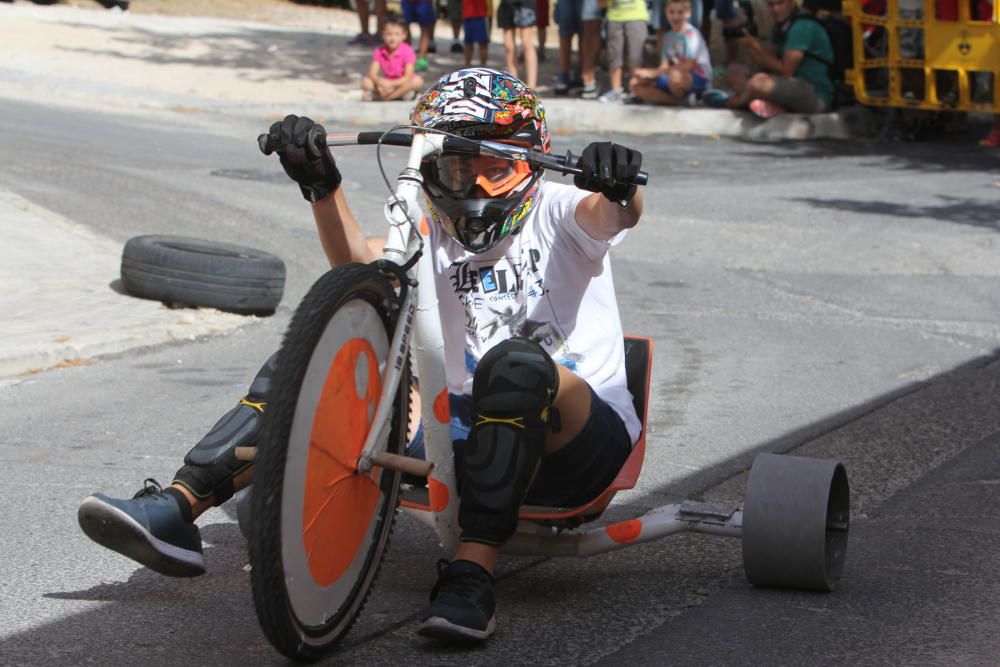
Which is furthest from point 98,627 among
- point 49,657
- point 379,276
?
point 379,276

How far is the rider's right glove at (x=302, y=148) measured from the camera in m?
3.41

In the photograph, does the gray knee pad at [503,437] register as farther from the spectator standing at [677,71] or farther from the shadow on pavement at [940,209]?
the spectator standing at [677,71]

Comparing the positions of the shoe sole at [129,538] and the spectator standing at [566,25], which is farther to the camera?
the spectator standing at [566,25]

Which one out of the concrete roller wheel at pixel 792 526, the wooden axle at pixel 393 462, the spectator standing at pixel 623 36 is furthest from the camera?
the spectator standing at pixel 623 36

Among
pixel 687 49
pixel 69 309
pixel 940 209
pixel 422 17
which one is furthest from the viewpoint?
pixel 422 17

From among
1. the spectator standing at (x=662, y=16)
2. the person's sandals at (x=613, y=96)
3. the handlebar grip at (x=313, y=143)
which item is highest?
the spectator standing at (x=662, y=16)

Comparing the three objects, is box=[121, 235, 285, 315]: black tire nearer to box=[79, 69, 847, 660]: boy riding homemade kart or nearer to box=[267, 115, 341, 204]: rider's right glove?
box=[79, 69, 847, 660]: boy riding homemade kart

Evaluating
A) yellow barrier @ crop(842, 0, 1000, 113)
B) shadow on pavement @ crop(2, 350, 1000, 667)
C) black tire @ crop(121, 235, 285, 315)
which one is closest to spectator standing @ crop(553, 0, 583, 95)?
yellow barrier @ crop(842, 0, 1000, 113)

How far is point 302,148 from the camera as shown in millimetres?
3445

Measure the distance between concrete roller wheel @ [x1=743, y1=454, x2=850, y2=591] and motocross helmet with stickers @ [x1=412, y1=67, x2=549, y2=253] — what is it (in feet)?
3.10

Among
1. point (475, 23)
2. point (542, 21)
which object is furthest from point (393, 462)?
point (542, 21)

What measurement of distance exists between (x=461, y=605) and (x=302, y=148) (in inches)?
44.3

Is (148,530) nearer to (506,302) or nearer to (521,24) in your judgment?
(506,302)

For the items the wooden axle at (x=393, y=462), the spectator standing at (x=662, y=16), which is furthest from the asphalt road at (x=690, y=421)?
the spectator standing at (x=662, y=16)
